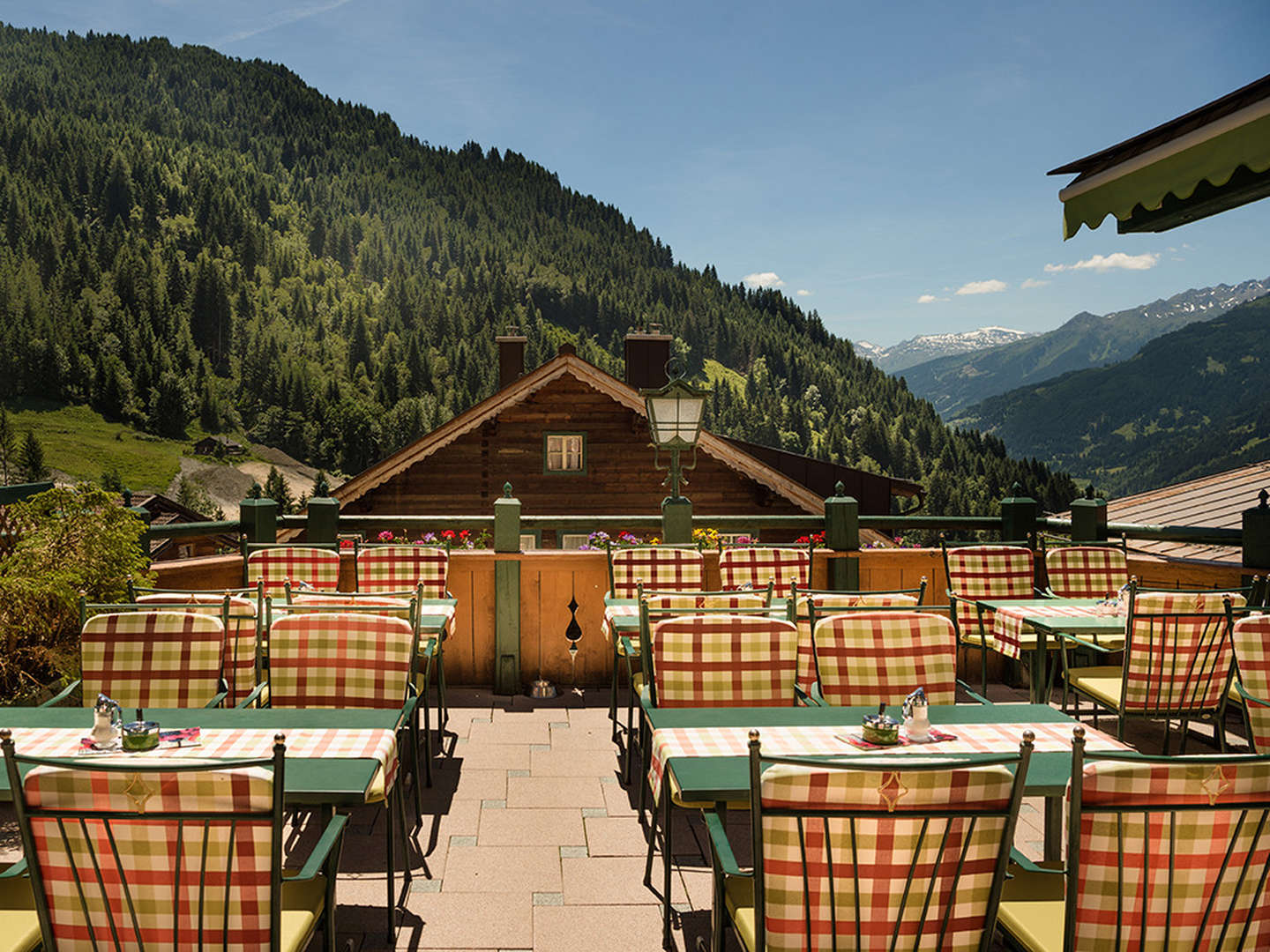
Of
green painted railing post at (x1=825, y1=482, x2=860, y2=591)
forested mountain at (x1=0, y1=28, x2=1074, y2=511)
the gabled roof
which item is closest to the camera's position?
green painted railing post at (x1=825, y1=482, x2=860, y2=591)

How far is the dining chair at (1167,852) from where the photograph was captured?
5.18ft

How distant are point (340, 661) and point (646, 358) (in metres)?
16.2

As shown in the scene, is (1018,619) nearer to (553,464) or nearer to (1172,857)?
(1172,857)

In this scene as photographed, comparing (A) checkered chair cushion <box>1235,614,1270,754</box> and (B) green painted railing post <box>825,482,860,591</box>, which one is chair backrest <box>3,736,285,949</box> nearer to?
(A) checkered chair cushion <box>1235,614,1270,754</box>

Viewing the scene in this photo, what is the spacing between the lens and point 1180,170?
11.1 feet

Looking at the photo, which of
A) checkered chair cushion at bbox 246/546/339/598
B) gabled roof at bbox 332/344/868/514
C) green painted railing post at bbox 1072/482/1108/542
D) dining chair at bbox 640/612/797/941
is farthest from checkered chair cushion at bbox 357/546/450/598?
gabled roof at bbox 332/344/868/514

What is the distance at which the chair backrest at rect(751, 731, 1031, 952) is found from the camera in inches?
63.8

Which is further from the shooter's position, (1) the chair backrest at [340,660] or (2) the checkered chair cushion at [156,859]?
(1) the chair backrest at [340,660]

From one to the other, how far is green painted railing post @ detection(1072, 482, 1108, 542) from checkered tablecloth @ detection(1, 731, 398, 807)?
16.8 ft

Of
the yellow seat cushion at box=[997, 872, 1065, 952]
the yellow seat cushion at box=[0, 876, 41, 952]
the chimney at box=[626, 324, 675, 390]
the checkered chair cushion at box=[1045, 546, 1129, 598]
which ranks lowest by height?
the yellow seat cushion at box=[997, 872, 1065, 952]

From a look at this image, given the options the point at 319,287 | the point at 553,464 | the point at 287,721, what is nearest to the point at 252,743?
the point at 287,721

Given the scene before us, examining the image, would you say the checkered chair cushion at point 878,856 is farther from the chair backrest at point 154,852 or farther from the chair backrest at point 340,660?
the chair backrest at point 340,660

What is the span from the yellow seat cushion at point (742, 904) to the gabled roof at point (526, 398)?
12.9 meters

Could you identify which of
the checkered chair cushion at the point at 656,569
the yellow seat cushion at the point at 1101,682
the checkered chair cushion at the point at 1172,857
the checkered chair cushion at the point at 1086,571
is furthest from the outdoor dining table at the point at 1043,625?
the checkered chair cushion at the point at 1172,857
